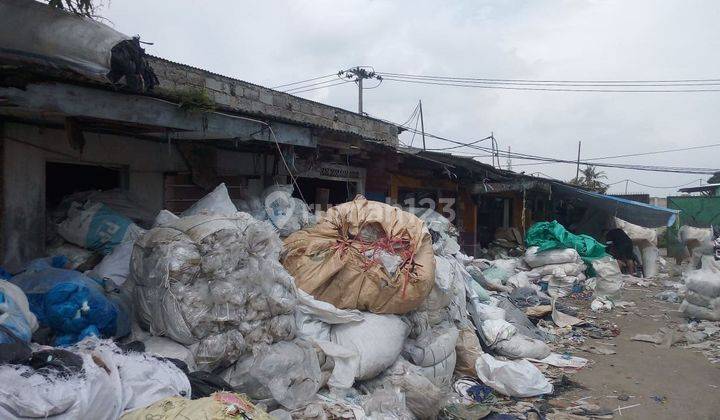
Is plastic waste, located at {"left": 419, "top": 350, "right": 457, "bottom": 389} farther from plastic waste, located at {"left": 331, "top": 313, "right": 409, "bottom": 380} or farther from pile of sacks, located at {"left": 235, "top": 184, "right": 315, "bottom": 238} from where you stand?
pile of sacks, located at {"left": 235, "top": 184, "right": 315, "bottom": 238}

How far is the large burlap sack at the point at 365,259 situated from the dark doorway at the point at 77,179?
1.80m

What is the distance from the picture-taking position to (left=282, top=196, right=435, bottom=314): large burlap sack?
409 cm

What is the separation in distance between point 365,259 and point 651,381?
320 centimetres

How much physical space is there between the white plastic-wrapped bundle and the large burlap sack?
482 mm

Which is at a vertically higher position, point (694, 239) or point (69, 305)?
point (69, 305)

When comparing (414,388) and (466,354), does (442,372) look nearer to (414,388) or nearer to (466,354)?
(466,354)

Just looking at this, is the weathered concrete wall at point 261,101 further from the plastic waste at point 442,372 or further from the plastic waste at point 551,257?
the plastic waste at point 551,257

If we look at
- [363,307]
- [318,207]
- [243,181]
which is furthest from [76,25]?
[318,207]

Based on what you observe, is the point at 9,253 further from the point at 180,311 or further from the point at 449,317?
the point at 449,317

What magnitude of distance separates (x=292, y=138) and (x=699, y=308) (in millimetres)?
6352

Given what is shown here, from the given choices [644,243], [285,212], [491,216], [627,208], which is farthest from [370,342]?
[644,243]

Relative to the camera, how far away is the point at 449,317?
503 centimetres

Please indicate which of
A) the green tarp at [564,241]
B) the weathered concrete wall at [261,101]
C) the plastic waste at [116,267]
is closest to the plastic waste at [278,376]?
the plastic waste at [116,267]

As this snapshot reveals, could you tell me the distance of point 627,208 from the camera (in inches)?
457
